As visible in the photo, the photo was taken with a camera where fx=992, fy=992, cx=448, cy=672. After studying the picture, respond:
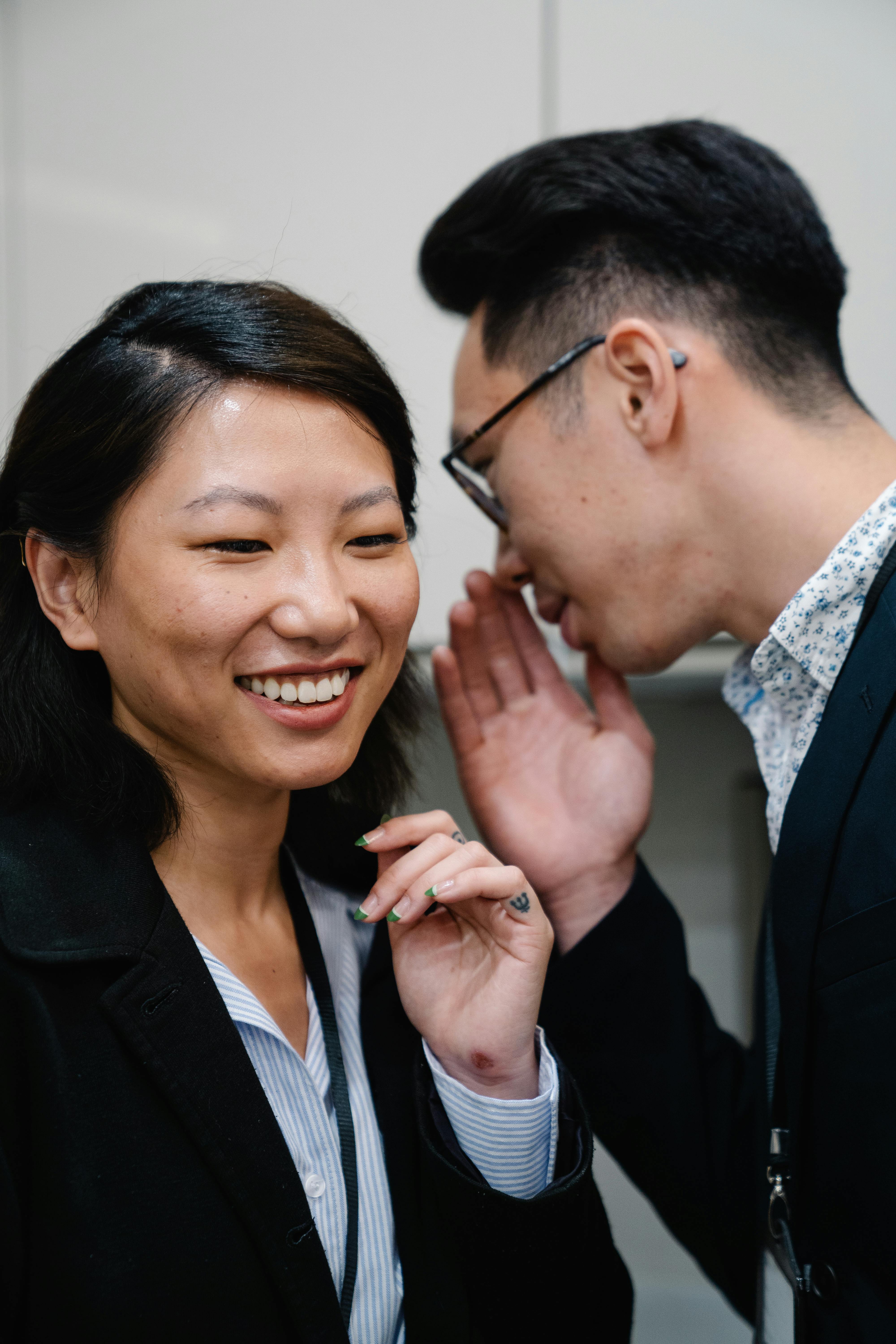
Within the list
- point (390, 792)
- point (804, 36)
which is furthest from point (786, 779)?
point (804, 36)

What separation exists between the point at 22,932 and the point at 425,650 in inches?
32.8

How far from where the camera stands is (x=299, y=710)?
0.80 metres

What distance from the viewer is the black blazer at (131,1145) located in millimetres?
705

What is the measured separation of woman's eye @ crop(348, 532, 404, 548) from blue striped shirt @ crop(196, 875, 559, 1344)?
37 centimetres

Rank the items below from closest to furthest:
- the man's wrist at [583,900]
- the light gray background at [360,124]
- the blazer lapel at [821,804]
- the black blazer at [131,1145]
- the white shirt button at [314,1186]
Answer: the black blazer at [131,1145]
the white shirt button at [314,1186]
the blazer lapel at [821,804]
the man's wrist at [583,900]
the light gray background at [360,124]

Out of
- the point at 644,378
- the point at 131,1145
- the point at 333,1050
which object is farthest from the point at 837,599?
the point at 131,1145

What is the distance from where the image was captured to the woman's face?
748mm

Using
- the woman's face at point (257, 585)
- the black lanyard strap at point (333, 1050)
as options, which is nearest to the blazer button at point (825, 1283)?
the black lanyard strap at point (333, 1050)

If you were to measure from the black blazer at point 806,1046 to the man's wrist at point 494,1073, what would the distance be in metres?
0.26

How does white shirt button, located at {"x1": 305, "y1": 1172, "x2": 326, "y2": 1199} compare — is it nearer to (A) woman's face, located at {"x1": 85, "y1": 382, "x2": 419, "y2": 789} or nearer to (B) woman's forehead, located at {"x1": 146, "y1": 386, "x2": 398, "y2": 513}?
(A) woman's face, located at {"x1": 85, "y1": 382, "x2": 419, "y2": 789}

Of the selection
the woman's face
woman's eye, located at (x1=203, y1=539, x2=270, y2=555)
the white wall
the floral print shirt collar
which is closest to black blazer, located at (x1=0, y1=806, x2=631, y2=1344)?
the woman's face

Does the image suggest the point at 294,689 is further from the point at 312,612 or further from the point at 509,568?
the point at 509,568

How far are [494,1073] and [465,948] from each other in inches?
4.5

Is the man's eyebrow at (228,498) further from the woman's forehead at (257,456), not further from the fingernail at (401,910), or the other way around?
the fingernail at (401,910)
